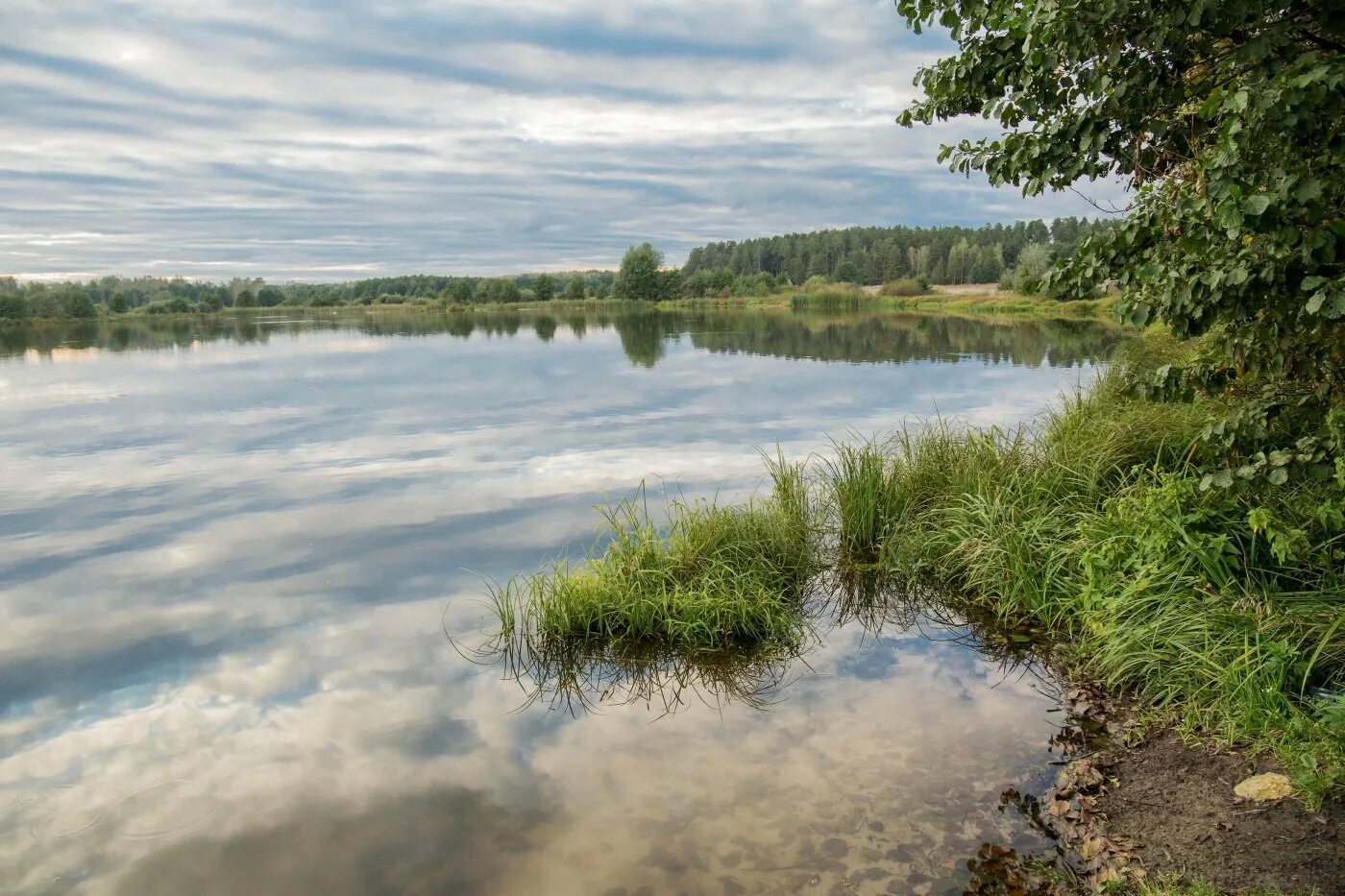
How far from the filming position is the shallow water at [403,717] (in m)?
4.54

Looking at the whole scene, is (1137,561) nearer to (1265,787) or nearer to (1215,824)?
(1265,787)

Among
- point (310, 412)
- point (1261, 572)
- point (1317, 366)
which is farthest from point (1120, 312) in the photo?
point (310, 412)

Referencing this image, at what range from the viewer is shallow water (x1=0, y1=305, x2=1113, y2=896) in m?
4.54

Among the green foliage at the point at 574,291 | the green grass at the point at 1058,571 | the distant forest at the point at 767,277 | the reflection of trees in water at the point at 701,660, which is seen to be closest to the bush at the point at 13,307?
the distant forest at the point at 767,277

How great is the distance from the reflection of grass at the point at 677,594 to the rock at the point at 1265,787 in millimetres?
3539

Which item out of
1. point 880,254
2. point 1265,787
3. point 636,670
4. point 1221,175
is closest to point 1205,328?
point 1221,175

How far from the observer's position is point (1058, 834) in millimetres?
4402

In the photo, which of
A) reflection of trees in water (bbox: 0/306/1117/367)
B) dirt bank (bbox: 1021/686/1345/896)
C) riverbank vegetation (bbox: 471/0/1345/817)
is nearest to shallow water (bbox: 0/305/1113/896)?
dirt bank (bbox: 1021/686/1345/896)

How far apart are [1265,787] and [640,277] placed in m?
108

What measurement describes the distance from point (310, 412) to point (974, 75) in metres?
19.0

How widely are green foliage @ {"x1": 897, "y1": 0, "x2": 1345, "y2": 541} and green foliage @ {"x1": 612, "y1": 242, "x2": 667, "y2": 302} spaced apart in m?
105

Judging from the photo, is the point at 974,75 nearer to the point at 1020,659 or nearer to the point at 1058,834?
the point at 1020,659

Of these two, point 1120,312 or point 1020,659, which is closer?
point 1120,312

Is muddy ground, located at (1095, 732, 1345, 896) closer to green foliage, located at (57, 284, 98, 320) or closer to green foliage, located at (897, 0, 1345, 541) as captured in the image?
green foliage, located at (897, 0, 1345, 541)
